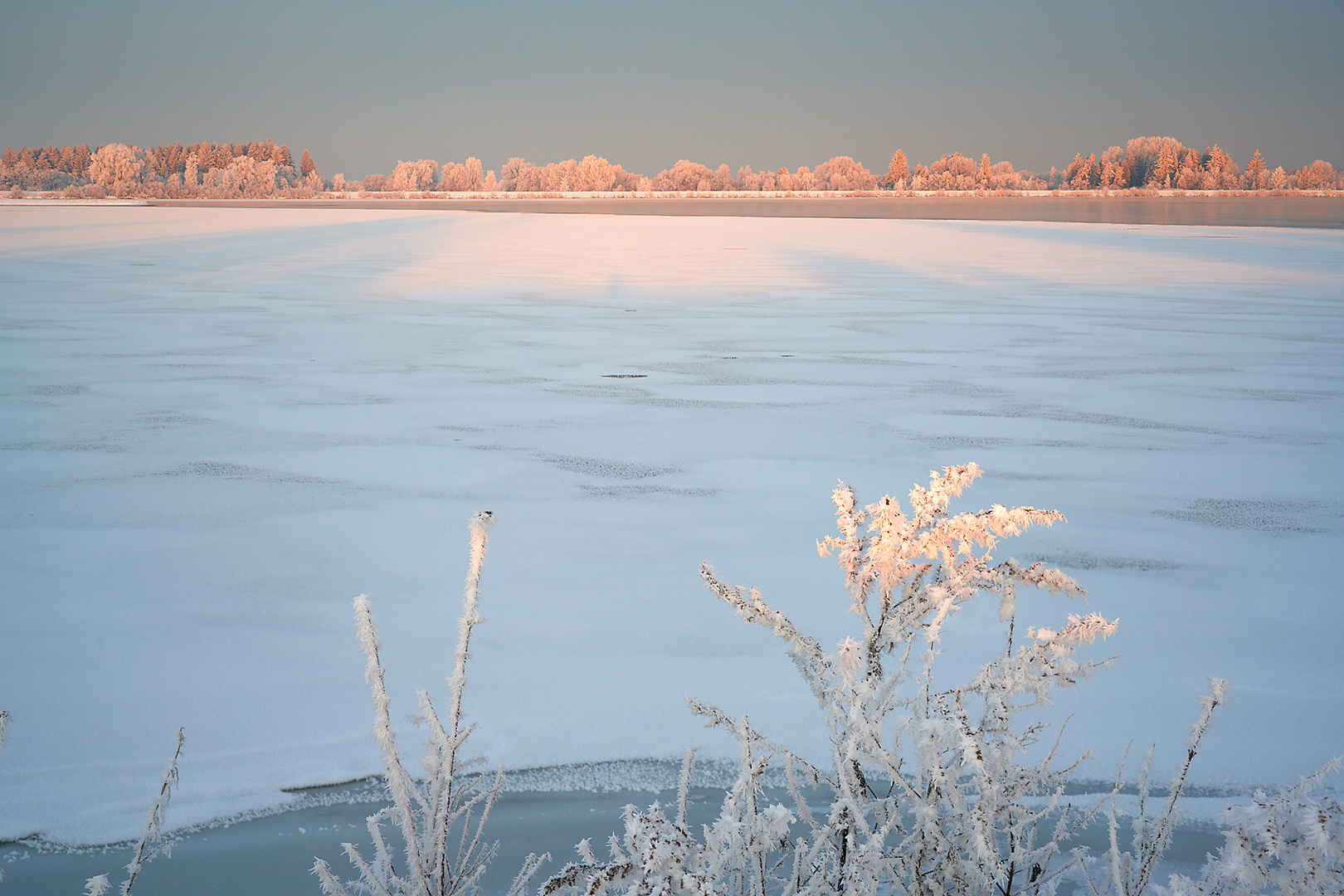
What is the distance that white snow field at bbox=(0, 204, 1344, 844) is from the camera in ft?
7.84

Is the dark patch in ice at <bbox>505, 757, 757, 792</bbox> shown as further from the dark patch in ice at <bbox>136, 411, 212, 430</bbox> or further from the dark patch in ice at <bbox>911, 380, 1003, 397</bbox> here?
the dark patch in ice at <bbox>911, 380, 1003, 397</bbox>

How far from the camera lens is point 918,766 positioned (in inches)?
55.1

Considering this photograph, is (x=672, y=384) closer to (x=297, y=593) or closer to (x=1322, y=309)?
(x=297, y=593)

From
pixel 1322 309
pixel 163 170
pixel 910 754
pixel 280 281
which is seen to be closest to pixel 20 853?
pixel 910 754

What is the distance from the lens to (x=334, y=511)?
3832 millimetres

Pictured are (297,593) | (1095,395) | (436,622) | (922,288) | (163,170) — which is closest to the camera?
(436,622)

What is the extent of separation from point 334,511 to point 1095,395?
4304 millimetres

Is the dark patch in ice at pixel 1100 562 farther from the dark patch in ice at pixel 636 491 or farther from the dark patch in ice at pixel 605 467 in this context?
the dark patch in ice at pixel 605 467

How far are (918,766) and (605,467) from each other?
10.3ft

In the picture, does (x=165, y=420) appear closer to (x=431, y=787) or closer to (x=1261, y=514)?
(x=431, y=787)

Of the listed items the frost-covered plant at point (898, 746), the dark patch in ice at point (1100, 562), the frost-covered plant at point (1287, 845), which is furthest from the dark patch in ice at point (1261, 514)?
the frost-covered plant at point (1287, 845)

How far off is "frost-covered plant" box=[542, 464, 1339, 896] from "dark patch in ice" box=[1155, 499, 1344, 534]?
7.94 ft

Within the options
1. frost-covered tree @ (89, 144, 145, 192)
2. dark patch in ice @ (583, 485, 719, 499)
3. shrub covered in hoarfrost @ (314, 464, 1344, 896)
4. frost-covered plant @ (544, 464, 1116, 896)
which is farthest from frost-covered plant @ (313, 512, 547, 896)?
frost-covered tree @ (89, 144, 145, 192)

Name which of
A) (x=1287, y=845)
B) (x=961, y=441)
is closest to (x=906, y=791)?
(x=1287, y=845)
